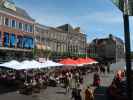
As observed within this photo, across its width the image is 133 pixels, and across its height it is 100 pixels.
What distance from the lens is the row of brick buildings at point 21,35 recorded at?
46.5 m

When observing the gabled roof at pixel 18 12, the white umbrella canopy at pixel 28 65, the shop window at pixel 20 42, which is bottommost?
the white umbrella canopy at pixel 28 65

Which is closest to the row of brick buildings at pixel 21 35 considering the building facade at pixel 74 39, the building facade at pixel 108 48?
the building facade at pixel 74 39

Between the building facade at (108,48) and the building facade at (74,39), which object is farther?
the building facade at (108,48)

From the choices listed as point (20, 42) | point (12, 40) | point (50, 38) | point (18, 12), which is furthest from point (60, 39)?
point (12, 40)

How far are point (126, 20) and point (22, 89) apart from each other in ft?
57.3

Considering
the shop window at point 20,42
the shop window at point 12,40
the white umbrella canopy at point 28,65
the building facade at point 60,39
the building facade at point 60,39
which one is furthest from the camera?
the building facade at point 60,39

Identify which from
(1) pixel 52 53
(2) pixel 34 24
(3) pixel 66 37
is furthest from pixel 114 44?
(2) pixel 34 24

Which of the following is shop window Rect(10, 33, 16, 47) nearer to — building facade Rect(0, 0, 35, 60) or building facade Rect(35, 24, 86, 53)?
building facade Rect(0, 0, 35, 60)

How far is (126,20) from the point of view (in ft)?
17.0

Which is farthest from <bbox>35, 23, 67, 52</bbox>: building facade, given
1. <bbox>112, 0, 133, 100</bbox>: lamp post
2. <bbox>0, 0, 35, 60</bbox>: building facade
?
<bbox>112, 0, 133, 100</bbox>: lamp post

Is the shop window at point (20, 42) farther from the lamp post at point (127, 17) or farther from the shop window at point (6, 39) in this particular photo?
the lamp post at point (127, 17)

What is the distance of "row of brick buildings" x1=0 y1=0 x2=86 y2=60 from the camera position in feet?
152

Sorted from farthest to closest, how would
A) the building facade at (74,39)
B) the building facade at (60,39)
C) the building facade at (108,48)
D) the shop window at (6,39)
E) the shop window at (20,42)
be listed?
the building facade at (108,48)
the building facade at (74,39)
the building facade at (60,39)
the shop window at (20,42)
the shop window at (6,39)

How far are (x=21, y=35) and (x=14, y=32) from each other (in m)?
2.35
